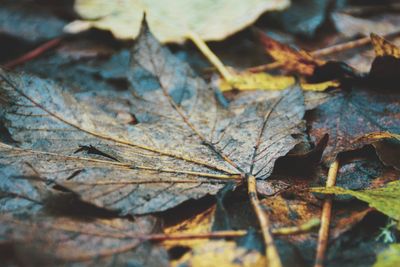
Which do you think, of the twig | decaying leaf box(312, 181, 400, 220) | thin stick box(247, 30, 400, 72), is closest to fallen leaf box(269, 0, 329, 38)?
thin stick box(247, 30, 400, 72)

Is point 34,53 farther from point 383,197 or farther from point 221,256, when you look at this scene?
point 383,197

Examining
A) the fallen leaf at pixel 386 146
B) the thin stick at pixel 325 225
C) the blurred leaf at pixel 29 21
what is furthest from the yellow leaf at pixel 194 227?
the blurred leaf at pixel 29 21

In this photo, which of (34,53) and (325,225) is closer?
(325,225)

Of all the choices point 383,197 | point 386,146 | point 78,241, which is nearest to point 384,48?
point 386,146

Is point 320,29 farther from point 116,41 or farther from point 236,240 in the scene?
point 236,240

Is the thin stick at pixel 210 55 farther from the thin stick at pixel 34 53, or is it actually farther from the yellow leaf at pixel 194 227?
the yellow leaf at pixel 194 227

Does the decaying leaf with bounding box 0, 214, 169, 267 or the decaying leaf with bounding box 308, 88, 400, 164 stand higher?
the decaying leaf with bounding box 308, 88, 400, 164

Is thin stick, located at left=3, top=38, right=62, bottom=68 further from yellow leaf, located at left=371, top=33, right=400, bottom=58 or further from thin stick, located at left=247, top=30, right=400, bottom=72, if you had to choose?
yellow leaf, located at left=371, top=33, right=400, bottom=58
